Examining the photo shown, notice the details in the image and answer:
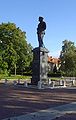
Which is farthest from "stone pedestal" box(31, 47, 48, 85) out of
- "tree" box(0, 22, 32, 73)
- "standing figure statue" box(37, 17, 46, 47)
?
"tree" box(0, 22, 32, 73)

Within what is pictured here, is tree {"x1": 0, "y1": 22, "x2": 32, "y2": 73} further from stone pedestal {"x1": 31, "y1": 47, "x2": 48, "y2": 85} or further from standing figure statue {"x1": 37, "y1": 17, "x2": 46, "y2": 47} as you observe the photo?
stone pedestal {"x1": 31, "y1": 47, "x2": 48, "y2": 85}

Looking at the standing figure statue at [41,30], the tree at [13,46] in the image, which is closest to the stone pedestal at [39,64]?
the standing figure statue at [41,30]

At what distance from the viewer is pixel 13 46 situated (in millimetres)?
77125

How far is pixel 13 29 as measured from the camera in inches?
3051

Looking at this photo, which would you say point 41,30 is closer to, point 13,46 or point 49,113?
point 49,113

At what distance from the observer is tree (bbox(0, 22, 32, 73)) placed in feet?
244

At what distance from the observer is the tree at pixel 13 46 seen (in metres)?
74.4

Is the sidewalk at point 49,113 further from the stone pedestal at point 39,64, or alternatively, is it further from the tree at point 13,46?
the tree at point 13,46

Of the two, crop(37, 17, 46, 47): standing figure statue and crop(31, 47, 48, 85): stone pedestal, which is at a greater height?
crop(37, 17, 46, 47): standing figure statue

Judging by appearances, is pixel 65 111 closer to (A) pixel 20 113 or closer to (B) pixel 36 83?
(A) pixel 20 113

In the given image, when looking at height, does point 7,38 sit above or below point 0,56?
above

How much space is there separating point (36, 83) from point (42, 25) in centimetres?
588

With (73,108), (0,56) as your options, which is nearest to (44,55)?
(73,108)

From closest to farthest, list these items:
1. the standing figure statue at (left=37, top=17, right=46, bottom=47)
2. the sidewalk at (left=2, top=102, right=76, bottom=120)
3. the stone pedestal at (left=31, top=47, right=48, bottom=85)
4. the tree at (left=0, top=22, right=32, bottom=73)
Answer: the sidewalk at (left=2, top=102, right=76, bottom=120) → the stone pedestal at (left=31, top=47, right=48, bottom=85) → the standing figure statue at (left=37, top=17, right=46, bottom=47) → the tree at (left=0, top=22, right=32, bottom=73)
